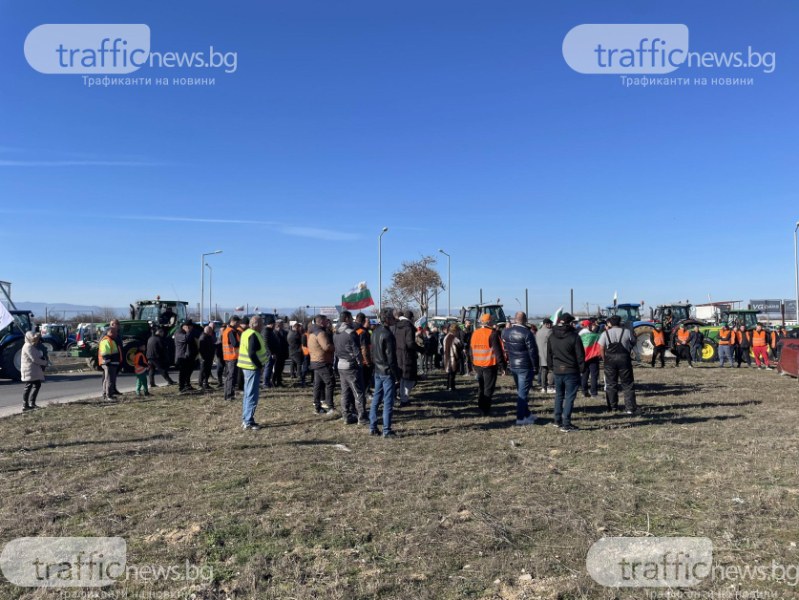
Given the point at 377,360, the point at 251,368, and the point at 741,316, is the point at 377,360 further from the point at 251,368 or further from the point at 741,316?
the point at 741,316

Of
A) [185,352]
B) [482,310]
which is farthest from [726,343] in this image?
[185,352]

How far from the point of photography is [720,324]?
84.2ft

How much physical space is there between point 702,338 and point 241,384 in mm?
17750

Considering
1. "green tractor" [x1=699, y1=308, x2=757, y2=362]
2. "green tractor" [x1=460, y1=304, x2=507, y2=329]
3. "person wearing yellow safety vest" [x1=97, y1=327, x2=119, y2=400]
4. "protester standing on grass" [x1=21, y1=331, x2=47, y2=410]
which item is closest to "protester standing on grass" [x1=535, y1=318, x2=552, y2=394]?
"person wearing yellow safety vest" [x1=97, y1=327, x2=119, y2=400]

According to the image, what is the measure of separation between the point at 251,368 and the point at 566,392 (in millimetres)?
4954

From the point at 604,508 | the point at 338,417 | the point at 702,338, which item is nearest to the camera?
the point at 604,508

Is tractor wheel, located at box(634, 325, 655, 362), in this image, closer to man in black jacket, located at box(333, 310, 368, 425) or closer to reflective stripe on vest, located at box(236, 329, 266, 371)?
man in black jacket, located at box(333, 310, 368, 425)

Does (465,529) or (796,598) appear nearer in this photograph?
(796,598)

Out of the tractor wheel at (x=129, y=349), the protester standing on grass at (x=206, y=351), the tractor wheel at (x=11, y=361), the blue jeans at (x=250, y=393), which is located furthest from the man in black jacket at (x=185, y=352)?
the tractor wheel at (x=11, y=361)

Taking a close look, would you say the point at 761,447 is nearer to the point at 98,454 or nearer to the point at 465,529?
the point at 465,529

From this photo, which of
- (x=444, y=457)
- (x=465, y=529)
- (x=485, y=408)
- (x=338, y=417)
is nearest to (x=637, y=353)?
(x=485, y=408)

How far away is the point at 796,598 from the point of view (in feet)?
12.1

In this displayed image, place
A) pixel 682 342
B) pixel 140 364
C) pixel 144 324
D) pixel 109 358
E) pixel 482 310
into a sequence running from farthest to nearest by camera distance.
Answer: pixel 482 310, pixel 682 342, pixel 144 324, pixel 140 364, pixel 109 358

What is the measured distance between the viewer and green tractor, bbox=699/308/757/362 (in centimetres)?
2338
